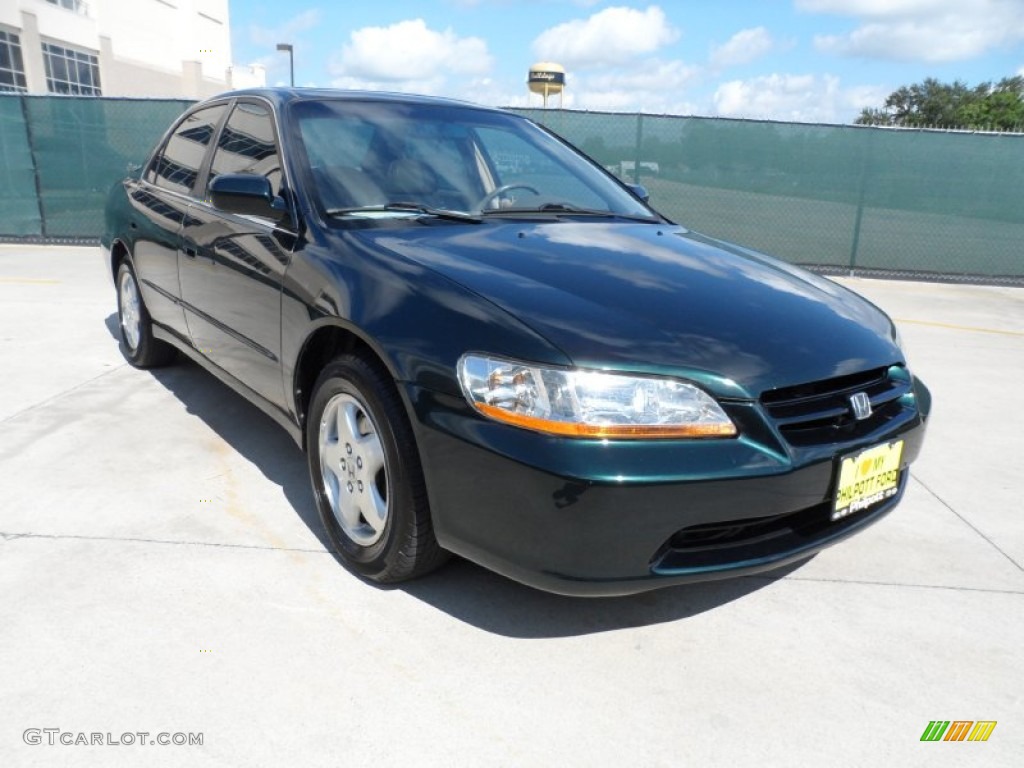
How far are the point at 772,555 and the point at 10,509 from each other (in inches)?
110

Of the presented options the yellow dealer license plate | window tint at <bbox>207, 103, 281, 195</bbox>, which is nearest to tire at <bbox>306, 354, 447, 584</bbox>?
window tint at <bbox>207, 103, 281, 195</bbox>

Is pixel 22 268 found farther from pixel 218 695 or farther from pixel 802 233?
pixel 802 233

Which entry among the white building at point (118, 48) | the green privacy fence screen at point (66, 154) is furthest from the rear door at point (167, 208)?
the white building at point (118, 48)

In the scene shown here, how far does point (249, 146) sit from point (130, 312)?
2099 mm

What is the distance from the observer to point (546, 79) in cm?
2661

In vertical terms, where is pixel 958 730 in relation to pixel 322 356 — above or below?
below

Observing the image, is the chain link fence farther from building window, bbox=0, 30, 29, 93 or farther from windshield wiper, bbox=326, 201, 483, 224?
building window, bbox=0, 30, 29, 93

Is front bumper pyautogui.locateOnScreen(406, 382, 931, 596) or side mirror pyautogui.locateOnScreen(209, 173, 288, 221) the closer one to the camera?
front bumper pyautogui.locateOnScreen(406, 382, 931, 596)

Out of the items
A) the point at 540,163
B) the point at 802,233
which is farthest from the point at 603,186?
the point at 802,233

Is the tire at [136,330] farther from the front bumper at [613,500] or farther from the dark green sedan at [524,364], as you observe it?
the front bumper at [613,500]

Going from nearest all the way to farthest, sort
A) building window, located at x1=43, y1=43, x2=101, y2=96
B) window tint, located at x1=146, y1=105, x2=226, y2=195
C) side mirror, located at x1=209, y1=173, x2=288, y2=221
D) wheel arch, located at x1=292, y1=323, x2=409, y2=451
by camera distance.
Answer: wheel arch, located at x1=292, y1=323, x2=409, y2=451 < side mirror, located at x1=209, y1=173, x2=288, y2=221 < window tint, located at x1=146, y1=105, x2=226, y2=195 < building window, located at x1=43, y1=43, x2=101, y2=96

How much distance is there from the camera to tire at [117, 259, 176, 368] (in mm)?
4922

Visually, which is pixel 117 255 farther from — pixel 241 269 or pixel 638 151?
pixel 638 151

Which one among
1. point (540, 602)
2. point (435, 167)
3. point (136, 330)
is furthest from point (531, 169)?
point (136, 330)
